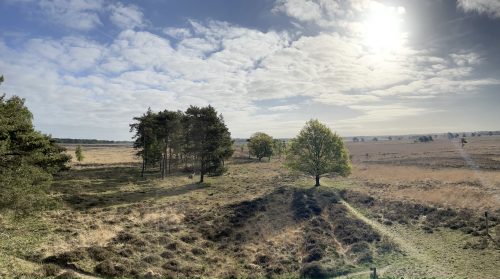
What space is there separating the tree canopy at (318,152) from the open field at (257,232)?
3.44 metres

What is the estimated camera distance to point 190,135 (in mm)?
59062

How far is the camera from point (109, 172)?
2808 inches

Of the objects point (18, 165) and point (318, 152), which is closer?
point (18, 165)

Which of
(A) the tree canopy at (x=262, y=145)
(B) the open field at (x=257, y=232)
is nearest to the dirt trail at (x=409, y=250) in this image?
(B) the open field at (x=257, y=232)

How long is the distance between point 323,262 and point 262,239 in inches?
289

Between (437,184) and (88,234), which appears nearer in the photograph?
(88,234)

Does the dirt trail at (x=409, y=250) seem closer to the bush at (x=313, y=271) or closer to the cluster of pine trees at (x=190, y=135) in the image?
the bush at (x=313, y=271)

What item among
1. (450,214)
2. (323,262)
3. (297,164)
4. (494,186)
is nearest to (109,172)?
(297,164)

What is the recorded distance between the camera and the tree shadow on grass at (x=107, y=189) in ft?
140

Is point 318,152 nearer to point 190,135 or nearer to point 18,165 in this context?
point 190,135

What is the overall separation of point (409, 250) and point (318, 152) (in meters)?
25.3

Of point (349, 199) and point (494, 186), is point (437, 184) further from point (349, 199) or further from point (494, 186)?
point (349, 199)

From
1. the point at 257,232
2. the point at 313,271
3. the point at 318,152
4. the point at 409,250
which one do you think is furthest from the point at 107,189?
the point at 409,250

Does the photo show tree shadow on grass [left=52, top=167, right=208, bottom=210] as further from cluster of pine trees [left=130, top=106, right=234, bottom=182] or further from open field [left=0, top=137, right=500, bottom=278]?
cluster of pine trees [left=130, top=106, right=234, bottom=182]
